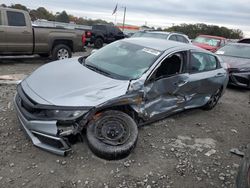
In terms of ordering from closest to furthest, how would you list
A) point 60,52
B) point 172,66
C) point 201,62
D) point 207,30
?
point 172,66 < point 201,62 < point 60,52 < point 207,30

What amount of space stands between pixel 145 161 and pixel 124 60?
174 cm

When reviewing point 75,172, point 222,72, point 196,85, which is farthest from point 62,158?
point 222,72

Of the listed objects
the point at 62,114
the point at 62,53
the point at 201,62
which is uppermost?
the point at 201,62

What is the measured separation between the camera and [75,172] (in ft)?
11.1

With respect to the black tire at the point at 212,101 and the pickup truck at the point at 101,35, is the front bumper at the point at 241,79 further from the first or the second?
the pickup truck at the point at 101,35

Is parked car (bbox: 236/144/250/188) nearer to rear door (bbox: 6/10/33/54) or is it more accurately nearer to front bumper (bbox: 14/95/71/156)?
front bumper (bbox: 14/95/71/156)

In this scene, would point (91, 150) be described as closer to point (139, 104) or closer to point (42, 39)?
point (139, 104)

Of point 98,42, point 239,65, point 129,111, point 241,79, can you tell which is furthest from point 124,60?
point 98,42

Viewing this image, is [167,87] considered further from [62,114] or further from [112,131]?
[62,114]

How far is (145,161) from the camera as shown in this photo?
12.5 feet

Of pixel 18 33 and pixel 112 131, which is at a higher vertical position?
pixel 18 33

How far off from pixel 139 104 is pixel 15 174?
1.91 meters

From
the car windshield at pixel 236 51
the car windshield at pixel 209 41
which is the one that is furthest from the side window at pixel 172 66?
the car windshield at pixel 209 41

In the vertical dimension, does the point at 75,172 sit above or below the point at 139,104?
below
